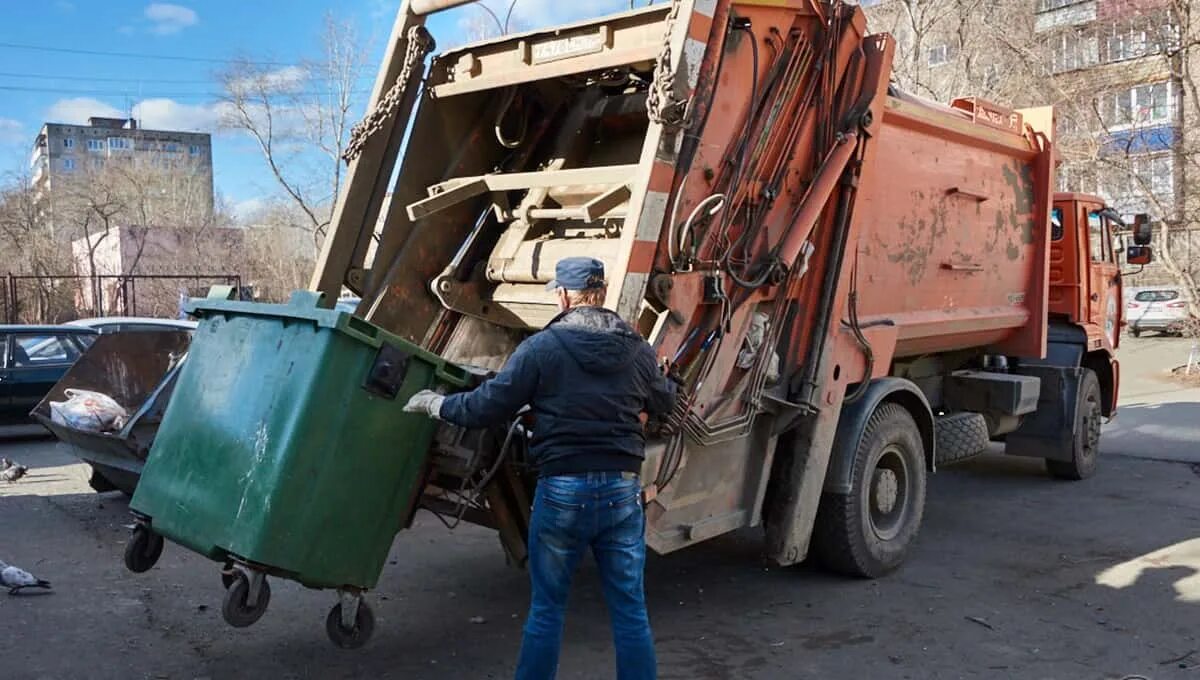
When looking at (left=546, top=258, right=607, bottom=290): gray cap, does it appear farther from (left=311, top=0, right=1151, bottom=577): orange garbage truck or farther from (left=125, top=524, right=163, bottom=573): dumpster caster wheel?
(left=125, top=524, right=163, bottom=573): dumpster caster wheel

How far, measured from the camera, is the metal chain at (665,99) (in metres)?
4.11

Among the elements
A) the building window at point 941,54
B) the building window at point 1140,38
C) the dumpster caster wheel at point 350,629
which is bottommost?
the dumpster caster wheel at point 350,629

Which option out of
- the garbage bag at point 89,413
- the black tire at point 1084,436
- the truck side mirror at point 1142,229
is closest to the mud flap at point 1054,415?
the black tire at point 1084,436

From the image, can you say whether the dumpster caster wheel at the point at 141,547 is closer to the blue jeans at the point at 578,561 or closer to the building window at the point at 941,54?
the blue jeans at the point at 578,561

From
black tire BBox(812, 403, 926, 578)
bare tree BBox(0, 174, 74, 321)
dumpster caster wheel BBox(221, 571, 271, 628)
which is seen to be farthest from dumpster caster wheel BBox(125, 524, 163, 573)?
bare tree BBox(0, 174, 74, 321)

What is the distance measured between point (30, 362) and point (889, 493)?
9.52 metres

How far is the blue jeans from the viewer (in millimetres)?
3389

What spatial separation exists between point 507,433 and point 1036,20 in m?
22.3

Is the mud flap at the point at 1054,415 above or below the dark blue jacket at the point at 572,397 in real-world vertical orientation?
below

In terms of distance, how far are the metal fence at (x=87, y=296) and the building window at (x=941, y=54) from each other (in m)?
17.2

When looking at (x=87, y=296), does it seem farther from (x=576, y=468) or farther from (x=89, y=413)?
(x=576, y=468)

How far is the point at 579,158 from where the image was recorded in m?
5.57

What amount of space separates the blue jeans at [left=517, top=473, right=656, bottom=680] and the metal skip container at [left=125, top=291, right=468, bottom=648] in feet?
2.05

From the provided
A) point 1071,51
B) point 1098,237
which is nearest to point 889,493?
point 1098,237
